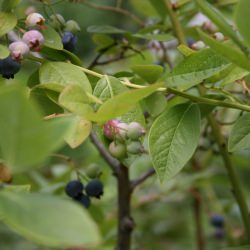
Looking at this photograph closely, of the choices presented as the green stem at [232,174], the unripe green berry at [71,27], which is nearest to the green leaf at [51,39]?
the unripe green berry at [71,27]

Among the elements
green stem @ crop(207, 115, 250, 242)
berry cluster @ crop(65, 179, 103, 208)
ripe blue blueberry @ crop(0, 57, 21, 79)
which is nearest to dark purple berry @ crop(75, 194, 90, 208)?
berry cluster @ crop(65, 179, 103, 208)

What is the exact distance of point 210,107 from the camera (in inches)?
29.8

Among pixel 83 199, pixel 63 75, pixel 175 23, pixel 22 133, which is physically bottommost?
pixel 83 199

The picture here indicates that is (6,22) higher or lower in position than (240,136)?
higher

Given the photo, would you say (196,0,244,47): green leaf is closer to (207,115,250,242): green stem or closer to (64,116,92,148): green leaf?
(64,116,92,148): green leaf

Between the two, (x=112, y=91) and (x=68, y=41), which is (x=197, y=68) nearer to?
(x=112, y=91)

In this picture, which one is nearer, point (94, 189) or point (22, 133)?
point (22, 133)

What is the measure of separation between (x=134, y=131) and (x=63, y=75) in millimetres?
107

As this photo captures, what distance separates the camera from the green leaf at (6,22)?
63 cm

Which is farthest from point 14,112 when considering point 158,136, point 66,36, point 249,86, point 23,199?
point 249,86

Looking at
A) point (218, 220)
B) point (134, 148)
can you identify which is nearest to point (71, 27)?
point (134, 148)

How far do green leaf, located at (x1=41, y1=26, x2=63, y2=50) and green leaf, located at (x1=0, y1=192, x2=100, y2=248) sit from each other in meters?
0.29

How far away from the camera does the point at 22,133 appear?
0.37 metres

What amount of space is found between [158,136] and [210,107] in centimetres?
13
